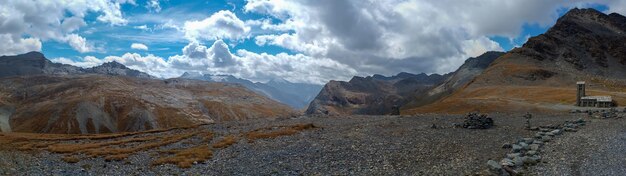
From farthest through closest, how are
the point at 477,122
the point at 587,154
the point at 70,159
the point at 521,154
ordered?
the point at 477,122, the point at 70,159, the point at 587,154, the point at 521,154

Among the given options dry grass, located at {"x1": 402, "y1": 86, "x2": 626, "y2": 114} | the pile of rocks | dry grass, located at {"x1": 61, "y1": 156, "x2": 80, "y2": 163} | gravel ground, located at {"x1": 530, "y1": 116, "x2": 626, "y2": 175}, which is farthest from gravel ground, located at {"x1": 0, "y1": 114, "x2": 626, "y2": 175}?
dry grass, located at {"x1": 402, "y1": 86, "x2": 626, "y2": 114}

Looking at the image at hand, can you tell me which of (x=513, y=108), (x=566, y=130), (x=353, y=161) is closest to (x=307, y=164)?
(x=353, y=161)

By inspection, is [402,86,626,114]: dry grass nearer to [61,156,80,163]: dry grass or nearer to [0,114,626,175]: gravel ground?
[0,114,626,175]: gravel ground

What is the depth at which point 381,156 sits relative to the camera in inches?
1497

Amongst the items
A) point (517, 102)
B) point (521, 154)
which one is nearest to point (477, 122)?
point (521, 154)

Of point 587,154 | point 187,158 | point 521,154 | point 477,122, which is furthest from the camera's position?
point 477,122

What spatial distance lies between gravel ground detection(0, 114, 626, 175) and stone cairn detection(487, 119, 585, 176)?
2.63 ft

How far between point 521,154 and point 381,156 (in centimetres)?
1118

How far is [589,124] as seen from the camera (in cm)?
5559

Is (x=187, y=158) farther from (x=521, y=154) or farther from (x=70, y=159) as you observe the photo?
(x=521, y=154)

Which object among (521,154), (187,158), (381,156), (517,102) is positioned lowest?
(187,158)

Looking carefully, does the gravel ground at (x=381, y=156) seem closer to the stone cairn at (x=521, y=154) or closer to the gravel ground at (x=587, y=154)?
the gravel ground at (x=587, y=154)

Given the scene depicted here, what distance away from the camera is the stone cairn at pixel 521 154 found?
1191 inches

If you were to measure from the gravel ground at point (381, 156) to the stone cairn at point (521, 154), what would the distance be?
2.63 ft
